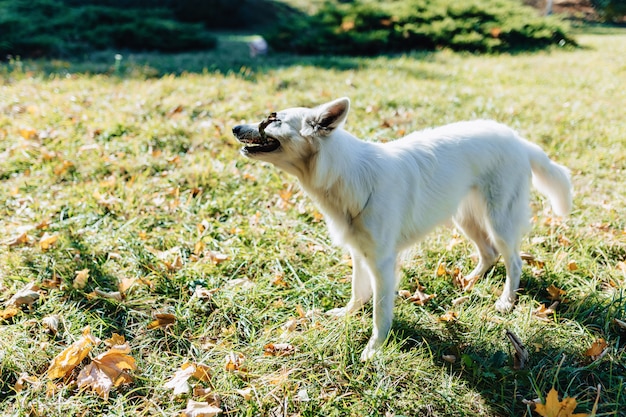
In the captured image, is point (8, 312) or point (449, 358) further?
point (8, 312)

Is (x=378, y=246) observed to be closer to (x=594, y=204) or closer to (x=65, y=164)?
(x=594, y=204)

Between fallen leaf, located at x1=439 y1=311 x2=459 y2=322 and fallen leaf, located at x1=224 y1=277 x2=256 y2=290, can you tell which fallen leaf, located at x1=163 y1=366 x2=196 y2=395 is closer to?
fallen leaf, located at x1=224 y1=277 x2=256 y2=290

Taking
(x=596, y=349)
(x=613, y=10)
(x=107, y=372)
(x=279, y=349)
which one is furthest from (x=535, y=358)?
(x=613, y=10)

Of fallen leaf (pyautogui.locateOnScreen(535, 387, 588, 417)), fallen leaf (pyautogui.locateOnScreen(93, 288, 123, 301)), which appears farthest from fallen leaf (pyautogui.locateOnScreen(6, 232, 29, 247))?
fallen leaf (pyautogui.locateOnScreen(535, 387, 588, 417))

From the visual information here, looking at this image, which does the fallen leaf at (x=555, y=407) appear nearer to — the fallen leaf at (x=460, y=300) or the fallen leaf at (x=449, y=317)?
the fallen leaf at (x=449, y=317)

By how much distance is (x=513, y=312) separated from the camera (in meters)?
2.96

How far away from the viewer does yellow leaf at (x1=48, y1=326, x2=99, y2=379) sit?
8.11 ft

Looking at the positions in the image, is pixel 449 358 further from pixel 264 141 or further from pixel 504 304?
pixel 264 141

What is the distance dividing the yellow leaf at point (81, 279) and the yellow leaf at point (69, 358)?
600 mm

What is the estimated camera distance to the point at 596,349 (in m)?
2.56

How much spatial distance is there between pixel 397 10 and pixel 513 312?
10.5 meters

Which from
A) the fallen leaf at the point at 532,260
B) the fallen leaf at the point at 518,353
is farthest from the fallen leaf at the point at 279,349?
the fallen leaf at the point at 532,260

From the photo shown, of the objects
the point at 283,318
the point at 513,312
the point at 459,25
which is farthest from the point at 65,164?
the point at 459,25

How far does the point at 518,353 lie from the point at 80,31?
1205 centimetres
